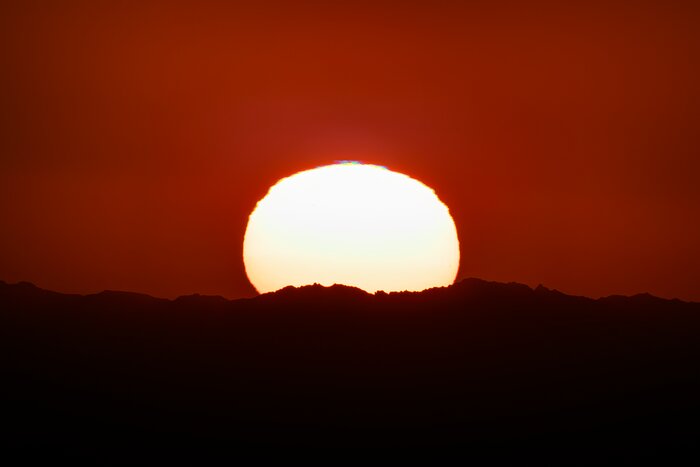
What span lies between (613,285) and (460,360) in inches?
539

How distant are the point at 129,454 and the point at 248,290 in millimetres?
12481

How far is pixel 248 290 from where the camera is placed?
21.7 meters

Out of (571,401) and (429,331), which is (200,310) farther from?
(571,401)

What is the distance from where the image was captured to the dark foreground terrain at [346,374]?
31.6 ft

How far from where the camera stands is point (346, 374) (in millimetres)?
10492

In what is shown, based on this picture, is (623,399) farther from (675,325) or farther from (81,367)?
(81,367)

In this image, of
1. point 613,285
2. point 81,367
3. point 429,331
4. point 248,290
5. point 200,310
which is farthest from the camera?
point 613,285

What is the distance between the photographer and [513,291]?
12.9 metres

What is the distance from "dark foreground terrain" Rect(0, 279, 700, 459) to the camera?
9.62 metres

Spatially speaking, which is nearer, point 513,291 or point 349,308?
point 349,308

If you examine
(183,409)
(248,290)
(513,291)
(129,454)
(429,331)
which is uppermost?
(248,290)

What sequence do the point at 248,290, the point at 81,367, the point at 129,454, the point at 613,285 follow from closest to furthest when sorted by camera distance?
the point at 129,454
the point at 81,367
the point at 248,290
the point at 613,285

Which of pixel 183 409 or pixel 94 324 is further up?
pixel 94 324

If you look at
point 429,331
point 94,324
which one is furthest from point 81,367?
point 429,331
